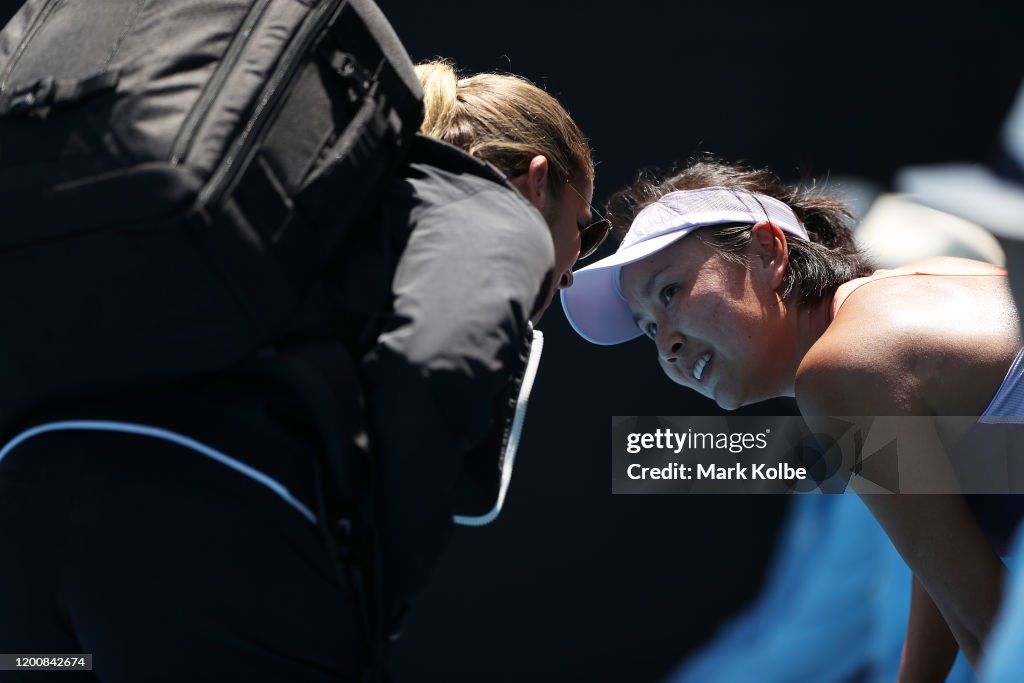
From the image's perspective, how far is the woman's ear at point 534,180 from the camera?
134cm

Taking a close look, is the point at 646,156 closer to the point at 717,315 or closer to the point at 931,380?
the point at 717,315

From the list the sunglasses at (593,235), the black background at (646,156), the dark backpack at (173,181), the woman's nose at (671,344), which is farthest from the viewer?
the black background at (646,156)

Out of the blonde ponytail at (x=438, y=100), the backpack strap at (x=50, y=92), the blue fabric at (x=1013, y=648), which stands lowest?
the blue fabric at (x=1013, y=648)

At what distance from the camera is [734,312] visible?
176 centimetres

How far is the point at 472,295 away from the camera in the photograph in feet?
2.95

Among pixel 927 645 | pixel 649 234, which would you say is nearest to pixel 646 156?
pixel 649 234

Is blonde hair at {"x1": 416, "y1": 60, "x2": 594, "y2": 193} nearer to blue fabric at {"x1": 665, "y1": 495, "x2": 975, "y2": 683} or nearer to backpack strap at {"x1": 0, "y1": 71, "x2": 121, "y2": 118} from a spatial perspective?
backpack strap at {"x1": 0, "y1": 71, "x2": 121, "y2": 118}

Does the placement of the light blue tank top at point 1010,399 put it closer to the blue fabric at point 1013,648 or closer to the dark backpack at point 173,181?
the blue fabric at point 1013,648

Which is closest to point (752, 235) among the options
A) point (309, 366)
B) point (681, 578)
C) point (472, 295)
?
point (472, 295)

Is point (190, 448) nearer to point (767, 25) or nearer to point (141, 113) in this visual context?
point (141, 113)

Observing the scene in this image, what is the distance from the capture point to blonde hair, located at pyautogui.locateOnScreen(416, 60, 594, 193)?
1.32m

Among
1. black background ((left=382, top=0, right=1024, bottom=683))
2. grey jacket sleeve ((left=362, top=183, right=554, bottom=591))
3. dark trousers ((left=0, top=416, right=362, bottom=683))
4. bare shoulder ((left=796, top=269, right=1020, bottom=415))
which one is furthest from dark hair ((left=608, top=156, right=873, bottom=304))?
dark trousers ((left=0, top=416, right=362, bottom=683))

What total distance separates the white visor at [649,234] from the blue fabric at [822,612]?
3.19ft

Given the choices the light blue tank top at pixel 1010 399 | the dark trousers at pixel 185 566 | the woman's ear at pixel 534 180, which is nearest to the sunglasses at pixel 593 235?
the woman's ear at pixel 534 180
